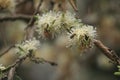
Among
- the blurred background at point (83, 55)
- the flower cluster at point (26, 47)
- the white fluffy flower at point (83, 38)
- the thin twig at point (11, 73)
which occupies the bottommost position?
the blurred background at point (83, 55)

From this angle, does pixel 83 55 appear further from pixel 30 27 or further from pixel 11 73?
pixel 11 73

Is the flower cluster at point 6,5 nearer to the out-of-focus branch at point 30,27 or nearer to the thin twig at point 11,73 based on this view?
the out-of-focus branch at point 30,27

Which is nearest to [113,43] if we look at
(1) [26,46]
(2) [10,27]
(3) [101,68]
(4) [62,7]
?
(3) [101,68]

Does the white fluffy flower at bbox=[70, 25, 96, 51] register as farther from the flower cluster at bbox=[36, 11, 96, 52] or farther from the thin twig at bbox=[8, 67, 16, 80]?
the thin twig at bbox=[8, 67, 16, 80]

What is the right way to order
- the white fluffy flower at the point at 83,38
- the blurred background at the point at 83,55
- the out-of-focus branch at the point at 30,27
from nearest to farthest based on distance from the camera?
the white fluffy flower at the point at 83,38
the out-of-focus branch at the point at 30,27
the blurred background at the point at 83,55

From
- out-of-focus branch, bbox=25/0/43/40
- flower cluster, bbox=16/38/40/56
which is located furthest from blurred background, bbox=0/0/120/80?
flower cluster, bbox=16/38/40/56

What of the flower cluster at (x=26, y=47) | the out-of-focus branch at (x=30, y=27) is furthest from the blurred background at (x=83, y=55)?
the flower cluster at (x=26, y=47)
